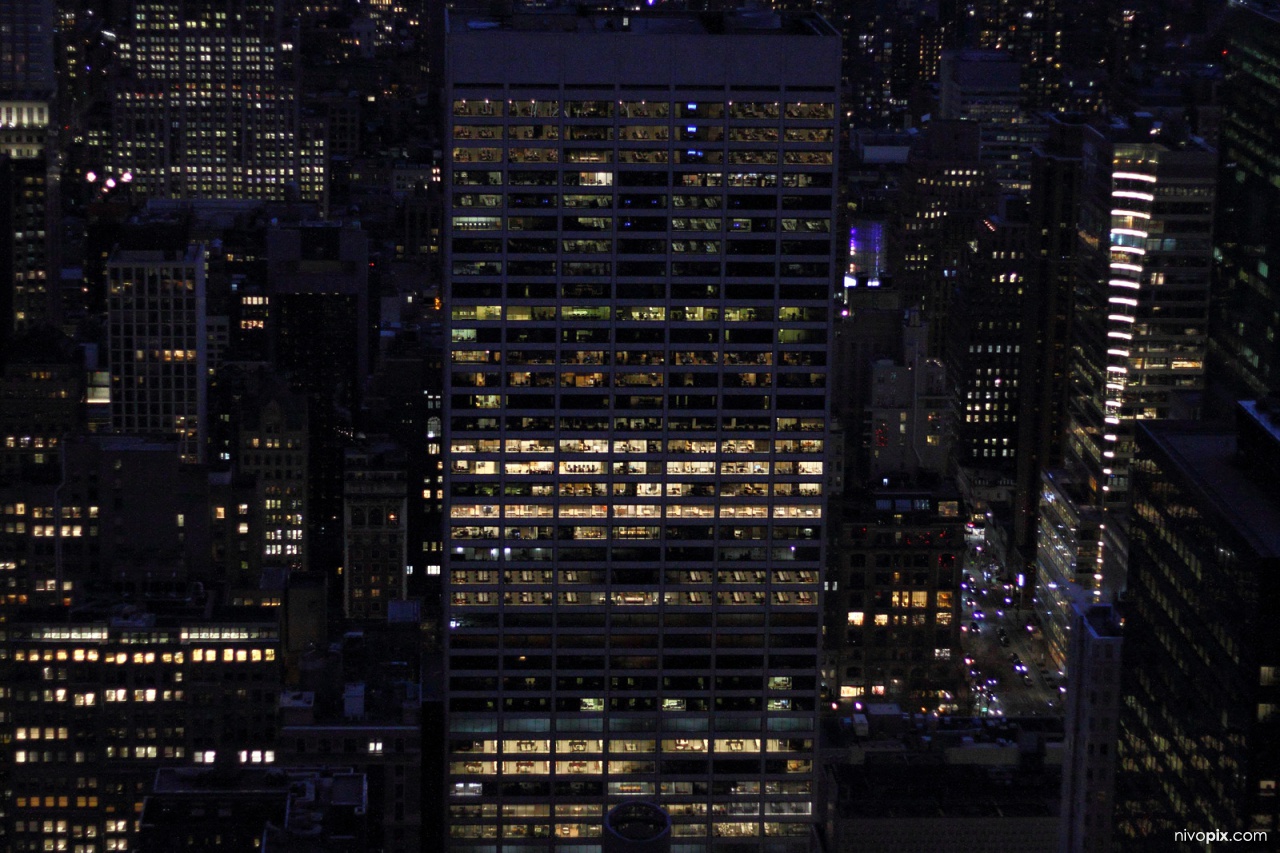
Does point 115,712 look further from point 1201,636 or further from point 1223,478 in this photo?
point 1223,478

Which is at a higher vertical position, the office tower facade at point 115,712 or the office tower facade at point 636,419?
the office tower facade at point 636,419

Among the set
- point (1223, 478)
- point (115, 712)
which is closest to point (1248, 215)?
point (1223, 478)

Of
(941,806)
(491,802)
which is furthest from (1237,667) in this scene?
(941,806)

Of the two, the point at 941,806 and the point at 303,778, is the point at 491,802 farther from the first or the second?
the point at 941,806

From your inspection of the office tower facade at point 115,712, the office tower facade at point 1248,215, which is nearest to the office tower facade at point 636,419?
the office tower facade at point 1248,215

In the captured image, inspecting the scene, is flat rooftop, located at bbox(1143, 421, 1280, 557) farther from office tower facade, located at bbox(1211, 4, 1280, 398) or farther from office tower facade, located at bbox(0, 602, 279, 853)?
office tower facade, located at bbox(0, 602, 279, 853)

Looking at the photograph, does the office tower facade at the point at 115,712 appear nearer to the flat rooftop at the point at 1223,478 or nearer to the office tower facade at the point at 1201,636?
the office tower facade at the point at 1201,636
